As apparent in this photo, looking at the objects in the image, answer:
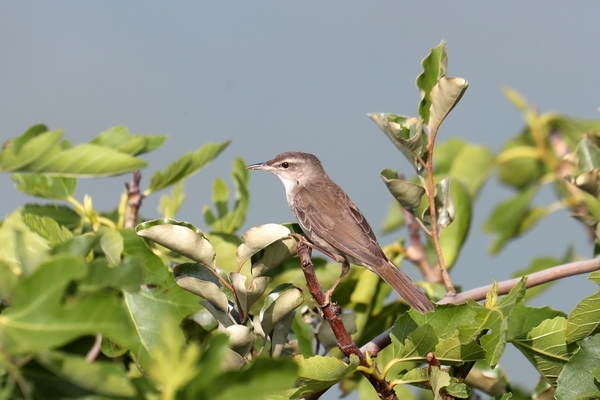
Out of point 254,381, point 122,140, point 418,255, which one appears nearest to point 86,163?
point 122,140

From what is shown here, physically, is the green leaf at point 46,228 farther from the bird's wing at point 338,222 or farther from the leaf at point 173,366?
the bird's wing at point 338,222

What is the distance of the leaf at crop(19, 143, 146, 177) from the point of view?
3113 mm

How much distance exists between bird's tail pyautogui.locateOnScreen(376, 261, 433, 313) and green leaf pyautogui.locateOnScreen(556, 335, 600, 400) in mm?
819

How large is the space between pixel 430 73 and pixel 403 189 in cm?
45

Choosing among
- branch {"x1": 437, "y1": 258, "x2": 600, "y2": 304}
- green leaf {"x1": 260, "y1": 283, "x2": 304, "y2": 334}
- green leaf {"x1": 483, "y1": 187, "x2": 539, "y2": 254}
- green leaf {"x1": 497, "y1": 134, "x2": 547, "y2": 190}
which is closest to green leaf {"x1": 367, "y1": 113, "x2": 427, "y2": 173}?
branch {"x1": 437, "y1": 258, "x2": 600, "y2": 304}

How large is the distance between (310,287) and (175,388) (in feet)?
4.53

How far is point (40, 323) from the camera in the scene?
5.28 ft

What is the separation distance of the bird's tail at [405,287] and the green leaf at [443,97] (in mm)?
784

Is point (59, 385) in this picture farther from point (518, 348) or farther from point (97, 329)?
point (518, 348)

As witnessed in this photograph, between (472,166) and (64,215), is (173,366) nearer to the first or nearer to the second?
(64,215)

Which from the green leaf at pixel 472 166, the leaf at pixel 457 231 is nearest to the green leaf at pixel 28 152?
the leaf at pixel 457 231

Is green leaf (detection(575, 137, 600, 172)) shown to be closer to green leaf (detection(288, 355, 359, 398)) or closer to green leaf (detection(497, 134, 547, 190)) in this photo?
green leaf (detection(497, 134, 547, 190))

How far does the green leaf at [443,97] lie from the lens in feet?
9.82

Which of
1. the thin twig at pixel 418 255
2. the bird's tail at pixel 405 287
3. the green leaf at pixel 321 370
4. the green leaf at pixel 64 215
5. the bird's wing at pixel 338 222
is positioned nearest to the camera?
the green leaf at pixel 321 370
